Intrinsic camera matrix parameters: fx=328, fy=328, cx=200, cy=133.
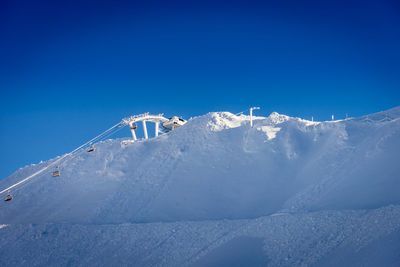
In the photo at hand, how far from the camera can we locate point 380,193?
2864 cm

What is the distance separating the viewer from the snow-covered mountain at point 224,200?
87.6 ft

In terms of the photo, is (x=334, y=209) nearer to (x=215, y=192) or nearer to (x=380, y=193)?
(x=380, y=193)

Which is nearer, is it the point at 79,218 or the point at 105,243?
the point at 105,243

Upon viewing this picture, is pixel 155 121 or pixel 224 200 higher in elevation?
pixel 155 121

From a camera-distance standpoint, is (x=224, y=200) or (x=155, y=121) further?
(x=155, y=121)

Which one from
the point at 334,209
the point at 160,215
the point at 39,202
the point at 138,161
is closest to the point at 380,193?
the point at 334,209

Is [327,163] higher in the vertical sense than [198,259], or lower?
higher

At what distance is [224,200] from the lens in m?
36.7

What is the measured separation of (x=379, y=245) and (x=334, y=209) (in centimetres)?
672

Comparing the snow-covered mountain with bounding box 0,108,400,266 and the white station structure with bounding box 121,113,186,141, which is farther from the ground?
the white station structure with bounding box 121,113,186,141

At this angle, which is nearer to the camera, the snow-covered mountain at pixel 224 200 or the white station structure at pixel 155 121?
the snow-covered mountain at pixel 224 200

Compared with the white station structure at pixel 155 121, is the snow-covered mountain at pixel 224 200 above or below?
below

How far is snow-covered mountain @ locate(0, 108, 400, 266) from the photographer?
26.7 meters

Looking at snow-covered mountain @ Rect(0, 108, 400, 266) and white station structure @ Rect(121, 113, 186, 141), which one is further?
white station structure @ Rect(121, 113, 186, 141)
